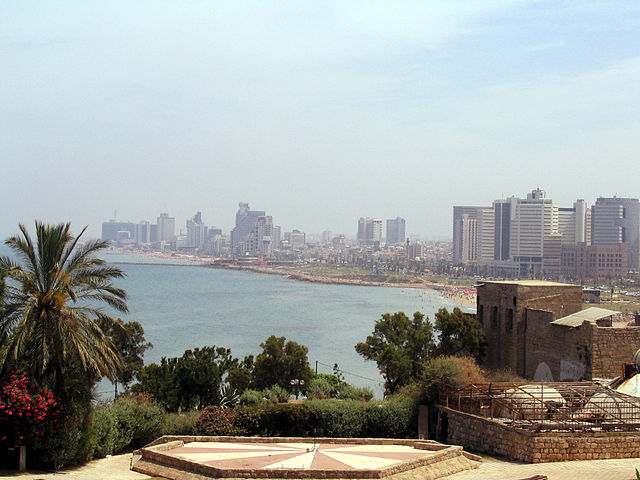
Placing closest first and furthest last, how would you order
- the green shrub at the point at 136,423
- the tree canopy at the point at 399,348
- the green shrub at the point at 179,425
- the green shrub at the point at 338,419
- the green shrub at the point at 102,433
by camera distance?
the green shrub at the point at 102,433, the green shrub at the point at 136,423, the green shrub at the point at 179,425, the green shrub at the point at 338,419, the tree canopy at the point at 399,348

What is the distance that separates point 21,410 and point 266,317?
56404 millimetres

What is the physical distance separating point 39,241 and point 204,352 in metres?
8.85

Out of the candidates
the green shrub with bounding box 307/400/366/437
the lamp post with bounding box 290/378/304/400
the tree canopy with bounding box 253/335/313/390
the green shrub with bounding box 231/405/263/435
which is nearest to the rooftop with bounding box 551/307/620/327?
the green shrub with bounding box 307/400/366/437

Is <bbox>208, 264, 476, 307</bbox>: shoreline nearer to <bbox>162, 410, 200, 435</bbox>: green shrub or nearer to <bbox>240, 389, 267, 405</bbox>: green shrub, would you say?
<bbox>240, 389, 267, 405</bbox>: green shrub

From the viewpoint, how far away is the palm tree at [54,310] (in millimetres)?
11844

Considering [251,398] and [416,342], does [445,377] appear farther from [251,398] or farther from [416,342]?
[416,342]

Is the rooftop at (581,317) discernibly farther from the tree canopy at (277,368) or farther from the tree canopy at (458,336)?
the tree canopy at (277,368)

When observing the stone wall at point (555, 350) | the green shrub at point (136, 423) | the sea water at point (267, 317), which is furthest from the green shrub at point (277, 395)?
the stone wall at point (555, 350)

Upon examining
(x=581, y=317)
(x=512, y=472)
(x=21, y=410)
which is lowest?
(x=512, y=472)

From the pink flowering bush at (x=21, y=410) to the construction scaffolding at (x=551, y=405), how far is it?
7687mm

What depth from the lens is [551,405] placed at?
13.9m

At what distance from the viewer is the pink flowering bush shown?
1134 cm

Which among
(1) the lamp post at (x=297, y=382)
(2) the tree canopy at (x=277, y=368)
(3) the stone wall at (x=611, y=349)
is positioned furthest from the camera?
(2) the tree canopy at (x=277, y=368)

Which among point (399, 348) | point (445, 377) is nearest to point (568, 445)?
point (445, 377)
